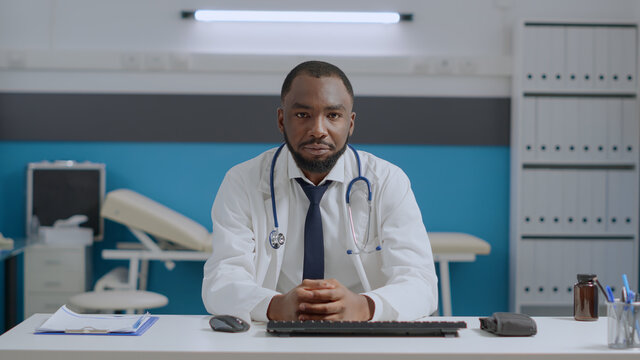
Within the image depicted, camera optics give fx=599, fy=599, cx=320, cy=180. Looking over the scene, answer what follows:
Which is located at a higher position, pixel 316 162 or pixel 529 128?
pixel 529 128

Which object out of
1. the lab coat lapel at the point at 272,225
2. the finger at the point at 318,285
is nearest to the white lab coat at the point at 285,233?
the lab coat lapel at the point at 272,225

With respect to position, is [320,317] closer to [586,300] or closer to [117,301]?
[586,300]

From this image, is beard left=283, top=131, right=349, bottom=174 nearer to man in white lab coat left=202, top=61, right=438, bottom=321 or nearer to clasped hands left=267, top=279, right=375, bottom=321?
→ man in white lab coat left=202, top=61, right=438, bottom=321

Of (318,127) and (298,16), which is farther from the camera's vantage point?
(298,16)

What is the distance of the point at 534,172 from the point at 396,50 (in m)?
1.04

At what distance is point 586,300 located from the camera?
4.46 ft

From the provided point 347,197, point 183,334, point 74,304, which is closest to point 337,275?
point 347,197

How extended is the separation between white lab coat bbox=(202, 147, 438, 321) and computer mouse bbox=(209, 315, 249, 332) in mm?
202

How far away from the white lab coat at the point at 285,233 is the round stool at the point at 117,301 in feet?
3.75

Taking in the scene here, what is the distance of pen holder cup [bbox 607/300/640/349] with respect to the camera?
109cm

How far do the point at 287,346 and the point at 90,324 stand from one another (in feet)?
1.40

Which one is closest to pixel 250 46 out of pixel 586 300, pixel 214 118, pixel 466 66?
pixel 214 118

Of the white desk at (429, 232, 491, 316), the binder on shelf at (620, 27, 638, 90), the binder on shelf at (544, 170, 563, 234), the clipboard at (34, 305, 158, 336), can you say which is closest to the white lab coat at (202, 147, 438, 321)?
the clipboard at (34, 305, 158, 336)

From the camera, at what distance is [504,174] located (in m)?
3.47
